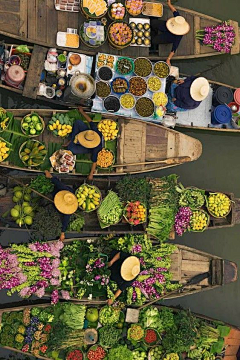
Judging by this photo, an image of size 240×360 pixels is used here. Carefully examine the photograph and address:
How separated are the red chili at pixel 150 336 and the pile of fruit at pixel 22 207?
3.48m

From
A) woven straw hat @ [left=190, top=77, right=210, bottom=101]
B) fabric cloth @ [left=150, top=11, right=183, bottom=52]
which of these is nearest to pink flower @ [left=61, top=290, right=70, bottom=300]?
woven straw hat @ [left=190, top=77, right=210, bottom=101]

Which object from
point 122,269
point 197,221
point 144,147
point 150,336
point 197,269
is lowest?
point 150,336

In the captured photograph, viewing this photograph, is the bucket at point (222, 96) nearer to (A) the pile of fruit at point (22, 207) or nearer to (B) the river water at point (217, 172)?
(B) the river water at point (217, 172)

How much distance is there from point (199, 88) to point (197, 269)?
13.1ft

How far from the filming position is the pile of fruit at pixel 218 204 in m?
9.48

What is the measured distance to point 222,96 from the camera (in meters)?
9.79

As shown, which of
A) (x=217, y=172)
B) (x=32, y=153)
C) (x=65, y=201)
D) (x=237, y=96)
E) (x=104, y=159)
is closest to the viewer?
(x=65, y=201)

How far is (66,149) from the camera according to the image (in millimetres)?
8648

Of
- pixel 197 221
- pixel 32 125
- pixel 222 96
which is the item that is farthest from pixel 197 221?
pixel 32 125

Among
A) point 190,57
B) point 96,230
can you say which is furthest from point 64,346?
point 190,57

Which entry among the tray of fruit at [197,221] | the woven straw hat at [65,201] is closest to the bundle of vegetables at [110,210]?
the woven straw hat at [65,201]

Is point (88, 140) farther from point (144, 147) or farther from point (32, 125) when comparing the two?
point (144, 147)

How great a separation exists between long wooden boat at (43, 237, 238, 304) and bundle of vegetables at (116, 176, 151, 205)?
61.9 inches

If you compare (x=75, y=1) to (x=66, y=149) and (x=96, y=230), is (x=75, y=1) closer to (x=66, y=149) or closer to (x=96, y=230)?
(x=66, y=149)
